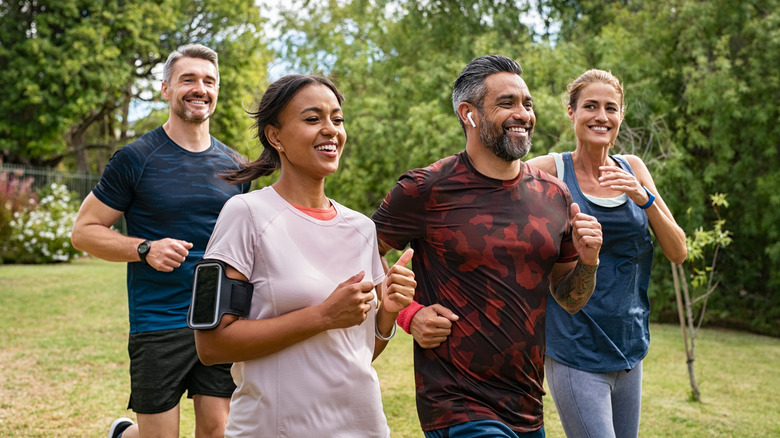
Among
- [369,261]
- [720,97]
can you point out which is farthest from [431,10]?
[369,261]

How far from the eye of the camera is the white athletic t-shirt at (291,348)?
7.84ft

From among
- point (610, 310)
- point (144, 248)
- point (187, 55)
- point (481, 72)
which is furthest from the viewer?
point (187, 55)

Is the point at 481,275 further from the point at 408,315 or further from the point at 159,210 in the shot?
the point at 159,210

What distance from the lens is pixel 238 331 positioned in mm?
2314

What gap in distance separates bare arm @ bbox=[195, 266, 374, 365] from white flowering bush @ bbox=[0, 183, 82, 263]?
1916cm

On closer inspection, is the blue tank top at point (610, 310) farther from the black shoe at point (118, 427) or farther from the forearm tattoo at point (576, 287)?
the black shoe at point (118, 427)

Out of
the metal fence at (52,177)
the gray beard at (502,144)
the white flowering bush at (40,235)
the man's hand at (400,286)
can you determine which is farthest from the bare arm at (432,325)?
the metal fence at (52,177)

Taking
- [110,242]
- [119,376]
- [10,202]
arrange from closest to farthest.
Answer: [110,242] < [119,376] < [10,202]

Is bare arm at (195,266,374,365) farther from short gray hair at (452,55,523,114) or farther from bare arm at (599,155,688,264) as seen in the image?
bare arm at (599,155,688,264)

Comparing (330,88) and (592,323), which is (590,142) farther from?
(330,88)

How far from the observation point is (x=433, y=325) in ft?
9.29

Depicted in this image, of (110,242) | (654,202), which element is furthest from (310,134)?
(654,202)

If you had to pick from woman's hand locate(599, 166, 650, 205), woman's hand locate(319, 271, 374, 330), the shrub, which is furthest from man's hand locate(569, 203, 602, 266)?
the shrub

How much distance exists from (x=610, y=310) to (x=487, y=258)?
954mm
